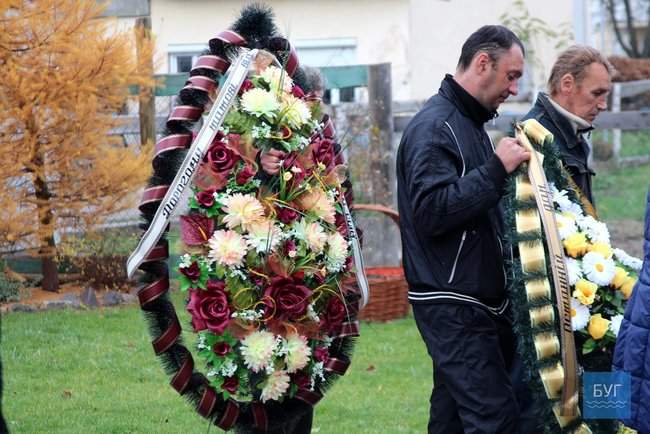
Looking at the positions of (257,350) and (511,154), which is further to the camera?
(257,350)

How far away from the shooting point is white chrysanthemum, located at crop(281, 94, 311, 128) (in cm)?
537

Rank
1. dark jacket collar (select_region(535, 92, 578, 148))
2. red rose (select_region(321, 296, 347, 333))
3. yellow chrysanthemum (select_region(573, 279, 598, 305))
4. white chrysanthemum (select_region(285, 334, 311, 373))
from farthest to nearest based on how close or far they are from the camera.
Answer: dark jacket collar (select_region(535, 92, 578, 148)) < red rose (select_region(321, 296, 347, 333)) < white chrysanthemum (select_region(285, 334, 311, 373)) < yellow chrysanthemum (select_region(573, 279, 598, 305))

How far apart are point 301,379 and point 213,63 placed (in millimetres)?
1571

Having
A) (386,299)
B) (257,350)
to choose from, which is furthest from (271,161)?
(386,299)

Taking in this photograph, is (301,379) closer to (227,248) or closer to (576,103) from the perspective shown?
(227,248)

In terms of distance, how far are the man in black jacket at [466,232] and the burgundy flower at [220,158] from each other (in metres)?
0.81

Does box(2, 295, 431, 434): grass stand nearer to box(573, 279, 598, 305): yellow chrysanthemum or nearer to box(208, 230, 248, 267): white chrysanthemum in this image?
box(208, 230, 248, 267): white chrysanthemum

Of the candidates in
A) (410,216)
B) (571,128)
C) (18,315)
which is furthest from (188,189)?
(18,315)

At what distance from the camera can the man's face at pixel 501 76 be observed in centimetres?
493

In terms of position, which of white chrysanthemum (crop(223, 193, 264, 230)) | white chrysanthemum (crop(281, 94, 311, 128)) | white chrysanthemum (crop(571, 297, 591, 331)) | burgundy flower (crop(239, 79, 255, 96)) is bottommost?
white chrysanthemum (crop(571, 297, 591, 331))

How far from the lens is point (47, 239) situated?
10609mm

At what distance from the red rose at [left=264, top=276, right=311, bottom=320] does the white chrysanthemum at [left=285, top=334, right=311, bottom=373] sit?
0.37 feet

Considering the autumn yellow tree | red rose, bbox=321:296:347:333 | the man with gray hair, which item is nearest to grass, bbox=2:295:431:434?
red rose, bbox=321:296:347:333

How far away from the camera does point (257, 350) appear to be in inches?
201
